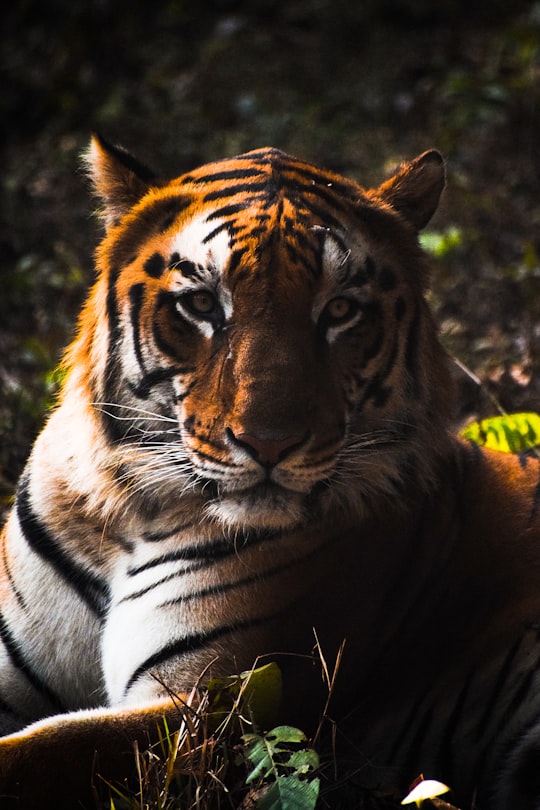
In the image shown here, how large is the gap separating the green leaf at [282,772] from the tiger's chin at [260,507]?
1.73 ft

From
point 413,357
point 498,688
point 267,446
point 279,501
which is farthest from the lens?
point 413,357

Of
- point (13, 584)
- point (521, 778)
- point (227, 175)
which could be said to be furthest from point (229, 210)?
point (521, 778)

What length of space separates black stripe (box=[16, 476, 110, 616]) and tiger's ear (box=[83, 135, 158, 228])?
914mm

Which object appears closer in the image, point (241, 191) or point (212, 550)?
point (212, 550)

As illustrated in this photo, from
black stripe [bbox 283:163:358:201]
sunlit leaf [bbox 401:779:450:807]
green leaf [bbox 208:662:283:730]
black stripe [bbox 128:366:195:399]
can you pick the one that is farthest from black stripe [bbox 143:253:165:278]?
sunlit leaf [bbox 401:779:450:807]

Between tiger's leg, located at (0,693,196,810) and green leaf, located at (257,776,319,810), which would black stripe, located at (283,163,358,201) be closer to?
tiger's leg, located at (0,693,196,810)

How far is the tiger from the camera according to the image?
109 inches

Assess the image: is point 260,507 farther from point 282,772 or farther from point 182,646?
point 282,772

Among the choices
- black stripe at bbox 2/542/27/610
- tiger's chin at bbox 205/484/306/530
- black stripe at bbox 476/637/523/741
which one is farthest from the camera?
black stripe at bbox 2/542/27/610

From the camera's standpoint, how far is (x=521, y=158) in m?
7.77

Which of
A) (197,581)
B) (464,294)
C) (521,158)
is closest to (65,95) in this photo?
(521,158)

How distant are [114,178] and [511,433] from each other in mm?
1894

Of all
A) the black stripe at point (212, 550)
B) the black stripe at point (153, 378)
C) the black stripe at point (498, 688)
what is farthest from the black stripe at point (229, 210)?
the black stripe at point (498, 688)

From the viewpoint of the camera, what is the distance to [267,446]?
2.64 m
